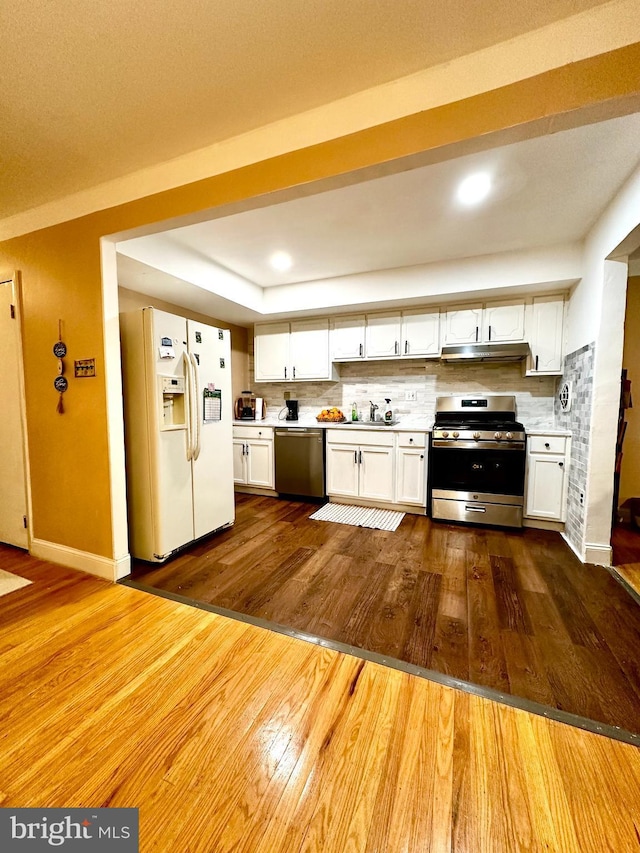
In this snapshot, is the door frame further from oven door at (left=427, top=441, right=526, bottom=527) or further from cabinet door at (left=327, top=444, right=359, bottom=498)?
oven door at (left=427, top=441, right=526, bottom=527)

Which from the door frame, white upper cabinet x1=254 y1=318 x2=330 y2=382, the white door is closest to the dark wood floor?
the door frame

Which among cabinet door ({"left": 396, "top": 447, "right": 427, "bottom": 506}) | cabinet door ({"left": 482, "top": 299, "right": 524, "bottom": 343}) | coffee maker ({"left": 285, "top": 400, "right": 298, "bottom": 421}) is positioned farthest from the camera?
coffee maker ({"left": 285, "top": 400, "right": 298, "bottom": 421})

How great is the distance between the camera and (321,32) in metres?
1.23

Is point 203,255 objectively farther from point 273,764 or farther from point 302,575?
point 273,764

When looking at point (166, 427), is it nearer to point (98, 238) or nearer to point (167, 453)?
point (167, 453)

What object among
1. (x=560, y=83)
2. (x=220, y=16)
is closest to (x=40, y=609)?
(x=220, y=16)

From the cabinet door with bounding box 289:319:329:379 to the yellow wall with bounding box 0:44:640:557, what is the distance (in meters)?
2.55

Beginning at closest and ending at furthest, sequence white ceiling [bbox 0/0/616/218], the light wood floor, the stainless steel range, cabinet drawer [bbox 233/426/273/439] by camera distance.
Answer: the light wood floor
white ceiling [bbox 0/0/616/218]
the stainless steel range
cabinet drawer [bbox 233/426/273/439]

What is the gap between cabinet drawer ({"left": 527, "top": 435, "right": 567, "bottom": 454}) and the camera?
3061 mm

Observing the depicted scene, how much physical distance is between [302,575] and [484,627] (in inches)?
45.0

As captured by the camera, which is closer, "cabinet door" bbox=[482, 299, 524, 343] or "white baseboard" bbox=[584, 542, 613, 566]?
"white baseboard" bbox=[584, 542, 613, 566]

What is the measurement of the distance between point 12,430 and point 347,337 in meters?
3.33

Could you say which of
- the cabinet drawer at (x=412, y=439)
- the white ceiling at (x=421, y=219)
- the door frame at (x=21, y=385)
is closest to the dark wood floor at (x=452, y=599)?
the cabinet drawer at (x=412, y=439)

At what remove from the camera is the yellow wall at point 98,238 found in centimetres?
120
